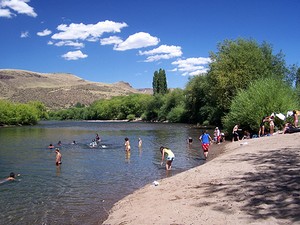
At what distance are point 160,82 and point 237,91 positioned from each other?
82662 mm

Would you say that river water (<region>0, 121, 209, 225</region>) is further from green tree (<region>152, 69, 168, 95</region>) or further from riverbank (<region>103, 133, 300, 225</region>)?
green tree (<region>152, 69, 168, 95</region>)

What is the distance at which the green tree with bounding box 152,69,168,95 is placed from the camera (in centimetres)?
13366

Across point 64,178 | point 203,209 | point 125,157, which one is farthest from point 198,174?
point 125,157

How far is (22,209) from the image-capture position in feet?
46.0

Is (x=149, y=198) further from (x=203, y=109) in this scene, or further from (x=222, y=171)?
(x=203, y=109)

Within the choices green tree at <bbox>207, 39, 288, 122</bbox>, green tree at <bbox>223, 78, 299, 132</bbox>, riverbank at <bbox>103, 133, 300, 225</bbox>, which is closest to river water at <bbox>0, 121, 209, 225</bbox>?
riverbank at <bbox>103, 133, 300, 225</bbox>

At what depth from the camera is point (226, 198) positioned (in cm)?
1049

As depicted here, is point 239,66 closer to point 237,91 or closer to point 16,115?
point 237,91

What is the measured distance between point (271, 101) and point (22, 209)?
29.7 metres

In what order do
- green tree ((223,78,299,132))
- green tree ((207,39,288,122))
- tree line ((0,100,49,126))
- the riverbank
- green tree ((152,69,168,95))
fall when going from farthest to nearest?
green tree ((152,69,168,95)), tree line ((0,100,49,126)), green tree ((207,39,288,122)), green tree ((223,78,299,132)), the riverbank

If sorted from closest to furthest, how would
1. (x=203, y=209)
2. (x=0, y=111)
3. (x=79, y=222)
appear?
(x=203, y=209)
(x=79, y=222)
(x=0, y=111)

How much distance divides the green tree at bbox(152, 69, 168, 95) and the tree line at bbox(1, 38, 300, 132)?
7829mm

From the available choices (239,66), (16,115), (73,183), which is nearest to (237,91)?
(239,66)

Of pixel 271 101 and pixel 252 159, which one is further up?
pixel 271 101
